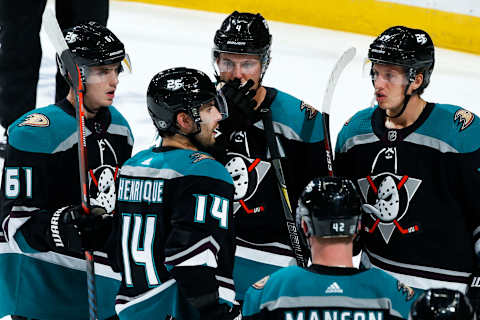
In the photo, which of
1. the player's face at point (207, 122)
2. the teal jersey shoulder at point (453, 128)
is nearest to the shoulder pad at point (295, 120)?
the teal jersey shoulder at point (453, 128)

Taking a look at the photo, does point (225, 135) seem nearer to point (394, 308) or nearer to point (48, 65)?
point (394, 308)

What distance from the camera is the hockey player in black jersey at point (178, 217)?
1940 millimetres

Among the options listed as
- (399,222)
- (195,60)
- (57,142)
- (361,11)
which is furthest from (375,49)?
(361,11)

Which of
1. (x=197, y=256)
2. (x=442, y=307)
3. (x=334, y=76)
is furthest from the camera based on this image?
(x=334, y=76)

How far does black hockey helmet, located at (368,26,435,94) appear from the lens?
7.98ft

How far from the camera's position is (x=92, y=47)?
2.46 m

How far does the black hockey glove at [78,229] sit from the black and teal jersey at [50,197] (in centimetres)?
3

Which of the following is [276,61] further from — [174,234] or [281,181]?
[174,234]

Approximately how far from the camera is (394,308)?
67.6 inches

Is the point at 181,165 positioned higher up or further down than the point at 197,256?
higher up

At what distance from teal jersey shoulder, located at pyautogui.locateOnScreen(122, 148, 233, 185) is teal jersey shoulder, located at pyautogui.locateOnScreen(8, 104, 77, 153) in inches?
14.9

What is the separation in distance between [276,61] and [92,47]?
14.6 ft

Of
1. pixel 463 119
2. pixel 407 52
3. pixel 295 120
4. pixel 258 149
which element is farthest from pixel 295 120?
pixel 463 119

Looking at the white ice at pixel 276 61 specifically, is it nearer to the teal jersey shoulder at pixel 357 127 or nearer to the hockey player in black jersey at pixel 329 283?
the teal jersey shoulder at pixel 357 127
